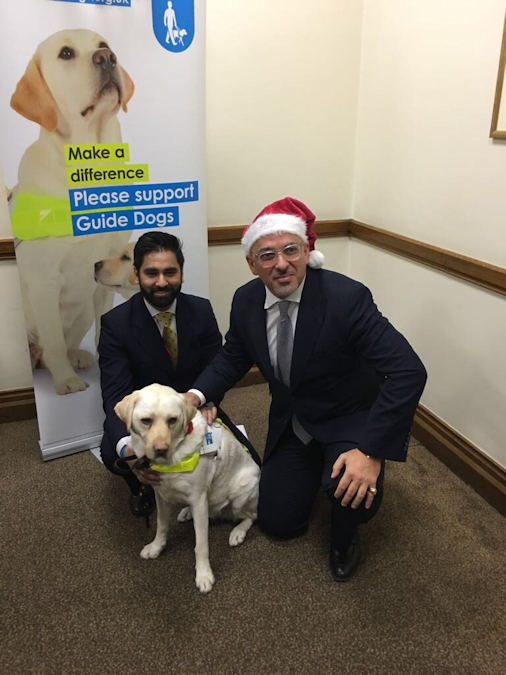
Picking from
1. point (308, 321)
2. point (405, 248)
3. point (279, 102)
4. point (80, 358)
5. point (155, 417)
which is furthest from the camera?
point (279, 102)

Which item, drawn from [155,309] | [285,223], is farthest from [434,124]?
[155,309]

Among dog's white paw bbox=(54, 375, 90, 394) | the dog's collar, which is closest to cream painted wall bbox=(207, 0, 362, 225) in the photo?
dog's white paw bbox=(54, 375, 90, 394)

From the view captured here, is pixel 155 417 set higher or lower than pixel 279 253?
lower

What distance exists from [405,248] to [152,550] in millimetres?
1729

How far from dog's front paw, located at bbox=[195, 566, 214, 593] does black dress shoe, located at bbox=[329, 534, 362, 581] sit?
413mm

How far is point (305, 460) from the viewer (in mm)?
1903

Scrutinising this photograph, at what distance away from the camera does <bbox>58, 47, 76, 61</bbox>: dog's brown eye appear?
186 cm

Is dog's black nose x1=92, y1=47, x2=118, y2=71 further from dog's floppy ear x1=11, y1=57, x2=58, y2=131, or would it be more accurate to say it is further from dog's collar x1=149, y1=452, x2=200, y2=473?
dog's collar x1=149, y1=452, x2=200, y2=473

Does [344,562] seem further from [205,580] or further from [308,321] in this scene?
[308,321]

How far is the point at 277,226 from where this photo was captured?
1547 mm

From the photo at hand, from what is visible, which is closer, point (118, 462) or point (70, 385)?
point (118, 462)

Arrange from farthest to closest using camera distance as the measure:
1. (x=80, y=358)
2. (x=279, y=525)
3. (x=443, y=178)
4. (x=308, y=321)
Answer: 1. (x=80, y=358)
2. (x=443, y=178)
3. (x=279, y=525)
4. (x=308, y=321)

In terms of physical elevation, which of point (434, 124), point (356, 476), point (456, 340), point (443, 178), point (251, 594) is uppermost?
point (434, 124)

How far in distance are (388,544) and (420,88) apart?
6.26ft
